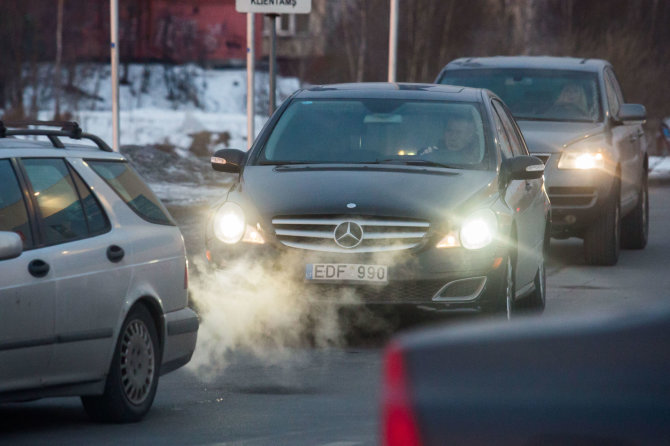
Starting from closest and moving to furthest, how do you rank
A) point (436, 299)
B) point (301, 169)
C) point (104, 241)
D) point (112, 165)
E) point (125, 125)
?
point (104, 241)
point (112, 165)
point (436, 299)
point (301, 169)
point (125, 125)

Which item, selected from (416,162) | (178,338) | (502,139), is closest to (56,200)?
(178,338)

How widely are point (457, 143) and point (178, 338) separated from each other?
3.32m

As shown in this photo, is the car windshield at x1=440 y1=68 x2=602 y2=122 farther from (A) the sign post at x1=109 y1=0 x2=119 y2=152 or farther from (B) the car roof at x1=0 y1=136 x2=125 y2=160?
(B) the car roof at x1=0 y1=136 x2=125 y2=160

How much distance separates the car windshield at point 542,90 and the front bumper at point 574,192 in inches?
33.6

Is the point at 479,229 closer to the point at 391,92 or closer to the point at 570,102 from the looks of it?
the point at 391,92

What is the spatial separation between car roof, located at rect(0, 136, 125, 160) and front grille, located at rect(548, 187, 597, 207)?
7167 millimetres

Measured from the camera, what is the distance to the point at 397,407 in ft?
10.3

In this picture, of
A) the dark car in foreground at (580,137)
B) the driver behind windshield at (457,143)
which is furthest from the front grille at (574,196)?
the driver behind windshield at (457,143)

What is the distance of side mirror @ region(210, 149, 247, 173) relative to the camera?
403 inches

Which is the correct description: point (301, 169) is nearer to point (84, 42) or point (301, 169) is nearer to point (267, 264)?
point (267, 264)

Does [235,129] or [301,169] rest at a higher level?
[301,169]

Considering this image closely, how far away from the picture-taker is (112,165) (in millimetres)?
7527

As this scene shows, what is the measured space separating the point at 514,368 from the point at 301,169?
21.9 ft

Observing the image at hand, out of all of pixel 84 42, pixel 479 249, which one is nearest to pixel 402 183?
pixel 479 249
